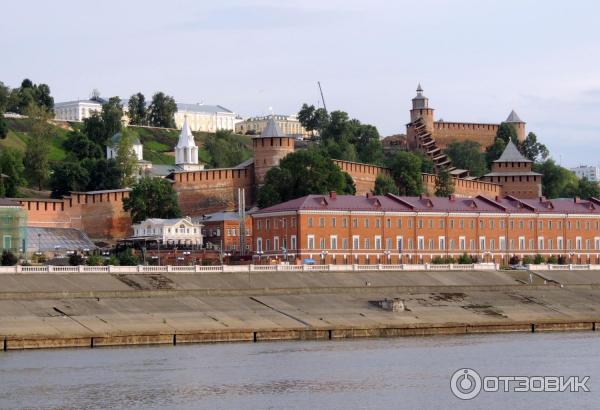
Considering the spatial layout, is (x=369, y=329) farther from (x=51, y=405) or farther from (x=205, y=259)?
(x=205, y=259)

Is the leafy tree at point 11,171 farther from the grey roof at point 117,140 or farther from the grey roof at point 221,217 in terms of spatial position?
the grey roof at point 117,140

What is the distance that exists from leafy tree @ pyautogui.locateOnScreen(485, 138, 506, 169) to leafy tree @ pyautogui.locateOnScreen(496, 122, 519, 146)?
1354 mm

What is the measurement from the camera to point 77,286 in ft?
274

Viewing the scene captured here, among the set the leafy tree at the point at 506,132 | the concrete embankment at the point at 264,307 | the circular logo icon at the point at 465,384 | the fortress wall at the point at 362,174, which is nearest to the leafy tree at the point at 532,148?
the leafy tree at the point at 506,132

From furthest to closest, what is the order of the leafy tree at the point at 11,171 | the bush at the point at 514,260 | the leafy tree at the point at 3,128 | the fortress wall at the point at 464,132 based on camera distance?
the fortress wall at the point at 464,132 → the leafy tree at the point at 3,128 → the leafy tree at the point at 11,171 → the bush at the point at 514,260

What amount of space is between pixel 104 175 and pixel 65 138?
3487 cm

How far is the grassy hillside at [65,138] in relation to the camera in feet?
573

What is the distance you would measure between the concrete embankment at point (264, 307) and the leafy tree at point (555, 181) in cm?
6898

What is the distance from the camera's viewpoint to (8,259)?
103 m

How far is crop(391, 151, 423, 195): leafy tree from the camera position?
484 ft

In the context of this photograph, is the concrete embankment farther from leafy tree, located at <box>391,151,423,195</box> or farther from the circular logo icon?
leafy tree, located at <box>391,151,423,195</box>

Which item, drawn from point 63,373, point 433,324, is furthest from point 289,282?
point 63,373

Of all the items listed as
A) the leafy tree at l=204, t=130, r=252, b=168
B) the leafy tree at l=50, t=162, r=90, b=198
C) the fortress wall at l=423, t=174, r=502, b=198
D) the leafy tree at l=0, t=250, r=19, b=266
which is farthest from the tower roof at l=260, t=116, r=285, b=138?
the leafy tree at l=0, t=250, r=19, b=266

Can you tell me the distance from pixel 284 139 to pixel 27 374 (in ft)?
270
